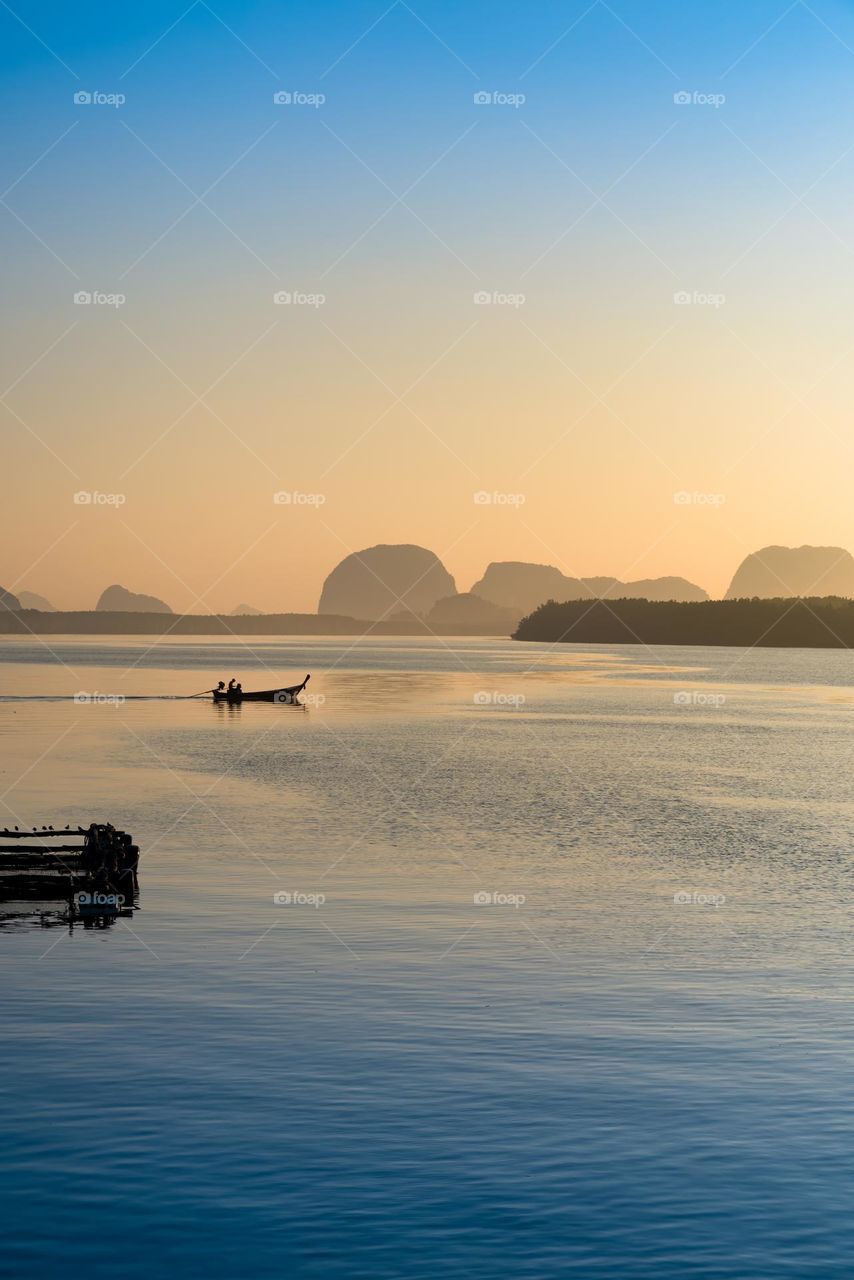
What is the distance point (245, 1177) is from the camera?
16.5 m

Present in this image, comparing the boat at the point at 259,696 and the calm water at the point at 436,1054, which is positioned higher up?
the boat at the point at 259,696

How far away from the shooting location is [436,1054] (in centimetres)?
2152

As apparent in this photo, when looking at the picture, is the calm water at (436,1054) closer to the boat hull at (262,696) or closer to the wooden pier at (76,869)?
the wooden pier at (76,869)

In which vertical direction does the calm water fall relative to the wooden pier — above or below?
below

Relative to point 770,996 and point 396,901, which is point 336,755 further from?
point 770,996

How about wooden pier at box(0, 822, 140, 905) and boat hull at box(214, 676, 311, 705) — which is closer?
wooden pier at box(0, 822, 140, 905)

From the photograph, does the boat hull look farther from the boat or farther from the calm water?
the calm water

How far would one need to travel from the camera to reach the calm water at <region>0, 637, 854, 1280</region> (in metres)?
15.2

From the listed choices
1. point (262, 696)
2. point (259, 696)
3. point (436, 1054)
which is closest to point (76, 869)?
point (436, 1054)

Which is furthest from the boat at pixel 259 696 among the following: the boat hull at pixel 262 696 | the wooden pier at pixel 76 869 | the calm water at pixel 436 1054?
the wooden pier at pixel 76 869

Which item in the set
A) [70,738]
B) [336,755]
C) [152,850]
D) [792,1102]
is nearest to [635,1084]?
[792,1102]

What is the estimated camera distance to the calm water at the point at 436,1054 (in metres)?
15.2

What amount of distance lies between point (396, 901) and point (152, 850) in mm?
11583

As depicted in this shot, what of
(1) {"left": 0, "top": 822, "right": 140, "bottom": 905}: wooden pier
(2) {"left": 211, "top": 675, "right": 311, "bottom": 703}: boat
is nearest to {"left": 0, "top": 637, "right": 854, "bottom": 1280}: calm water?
(1) {"left": 0, "top": 822, "right": 140, "bottom": 905}: wooden pier
